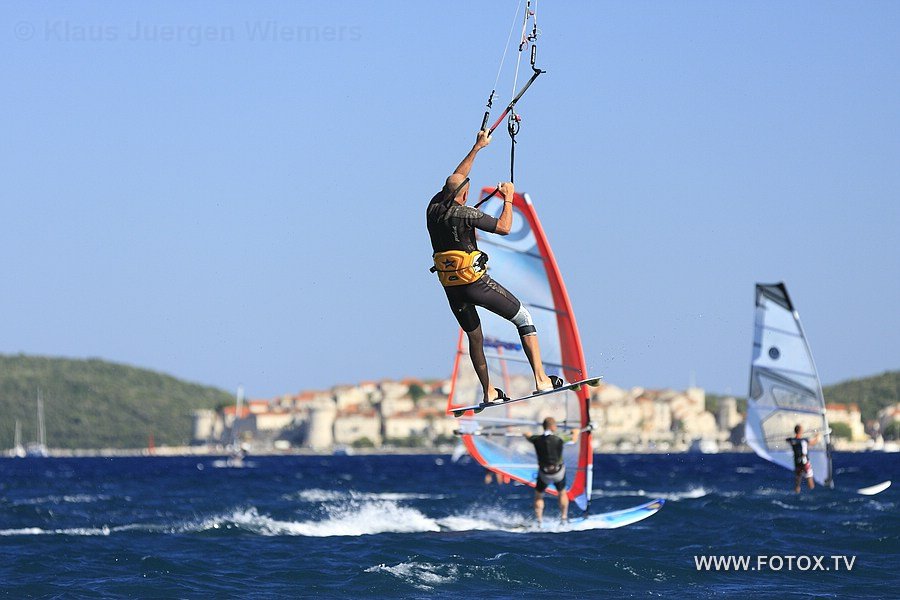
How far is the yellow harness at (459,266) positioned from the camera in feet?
35.4

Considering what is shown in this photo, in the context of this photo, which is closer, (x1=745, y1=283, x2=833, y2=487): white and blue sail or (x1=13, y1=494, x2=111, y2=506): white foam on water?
(x1=13, y1=494, x2=111, y2=506): white foam on water

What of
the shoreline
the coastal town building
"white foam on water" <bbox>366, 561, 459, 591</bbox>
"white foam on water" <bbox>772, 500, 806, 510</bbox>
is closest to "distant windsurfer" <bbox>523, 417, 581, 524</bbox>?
"white foam on water" <bbox>366, 561, 459, 591</bbox>

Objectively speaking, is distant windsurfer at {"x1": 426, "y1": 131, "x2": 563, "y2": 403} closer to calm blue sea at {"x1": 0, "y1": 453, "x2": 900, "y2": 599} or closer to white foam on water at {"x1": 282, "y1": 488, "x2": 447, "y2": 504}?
calm blue sea at {"x1": 0, "y1": 453, "x2": 900, "y2": 599}

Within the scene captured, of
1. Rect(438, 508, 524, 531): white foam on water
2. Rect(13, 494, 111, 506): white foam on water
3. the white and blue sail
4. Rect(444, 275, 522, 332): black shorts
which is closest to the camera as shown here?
Rect(444, 275, 522, 332): black shorts

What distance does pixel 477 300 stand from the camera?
10969 millimetres

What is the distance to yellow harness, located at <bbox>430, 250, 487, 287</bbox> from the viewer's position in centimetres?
1078

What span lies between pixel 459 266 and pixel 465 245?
177mm

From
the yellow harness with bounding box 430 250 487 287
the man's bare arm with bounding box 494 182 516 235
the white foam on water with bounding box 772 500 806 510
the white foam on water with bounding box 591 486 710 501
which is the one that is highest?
the man's bare arm with bounding box 494 182 516 235

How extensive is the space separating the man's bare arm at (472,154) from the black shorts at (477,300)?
0.87 metres

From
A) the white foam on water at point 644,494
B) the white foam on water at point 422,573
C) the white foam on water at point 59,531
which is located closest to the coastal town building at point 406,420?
the white foam on water at point 644,494

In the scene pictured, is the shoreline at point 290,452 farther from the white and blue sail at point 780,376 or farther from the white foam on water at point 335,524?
the white foam on water at point 335,524

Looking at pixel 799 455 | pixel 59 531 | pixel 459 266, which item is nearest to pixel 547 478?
pixel 59 531

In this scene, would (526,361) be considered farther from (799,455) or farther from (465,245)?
(465,245)

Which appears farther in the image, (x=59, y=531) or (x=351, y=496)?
(x=351, y=496)
